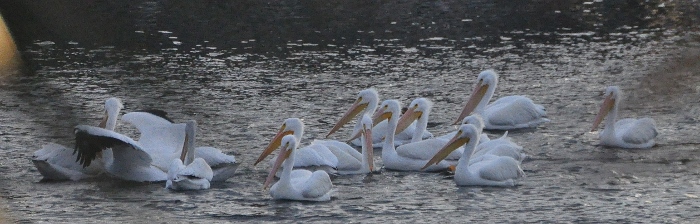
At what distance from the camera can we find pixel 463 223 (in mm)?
6598

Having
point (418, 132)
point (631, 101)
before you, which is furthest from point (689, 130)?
point (631, 101)

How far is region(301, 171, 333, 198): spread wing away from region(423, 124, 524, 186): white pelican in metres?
1.09

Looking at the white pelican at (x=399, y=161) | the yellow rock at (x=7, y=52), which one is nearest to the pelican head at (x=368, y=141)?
the white pelican at (x=399, y=161)

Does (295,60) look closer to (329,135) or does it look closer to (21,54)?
(329,135)

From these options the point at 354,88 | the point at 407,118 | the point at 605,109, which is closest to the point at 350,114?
the point at 407,118

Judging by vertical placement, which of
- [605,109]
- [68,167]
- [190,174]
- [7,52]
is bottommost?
[68,167]

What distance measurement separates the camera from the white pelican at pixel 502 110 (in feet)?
32.9

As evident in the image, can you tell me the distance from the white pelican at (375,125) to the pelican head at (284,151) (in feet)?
6.23

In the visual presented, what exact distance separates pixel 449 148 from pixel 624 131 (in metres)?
1.71

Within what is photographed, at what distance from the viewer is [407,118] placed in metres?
9.31

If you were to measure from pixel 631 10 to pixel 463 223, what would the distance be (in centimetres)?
1358

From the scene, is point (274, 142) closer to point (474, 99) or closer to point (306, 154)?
point (306, 154)

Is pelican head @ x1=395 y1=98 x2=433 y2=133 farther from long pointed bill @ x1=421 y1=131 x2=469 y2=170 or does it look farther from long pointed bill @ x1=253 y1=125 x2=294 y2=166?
long pointed bill @ x1=253 y1=125 x2=294 y2=166

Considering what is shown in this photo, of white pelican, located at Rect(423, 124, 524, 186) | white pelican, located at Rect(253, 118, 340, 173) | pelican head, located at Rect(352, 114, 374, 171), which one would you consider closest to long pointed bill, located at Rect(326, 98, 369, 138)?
pelican head, located at Rect(352, 114, 374, 171)
